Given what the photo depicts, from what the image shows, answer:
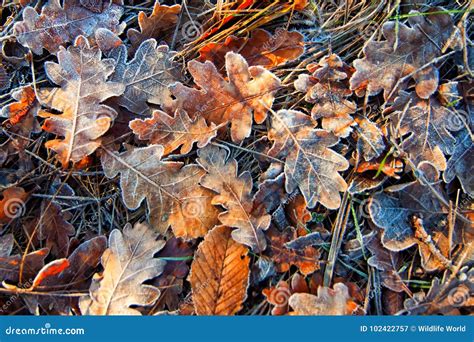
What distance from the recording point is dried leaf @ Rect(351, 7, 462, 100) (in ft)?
8.07

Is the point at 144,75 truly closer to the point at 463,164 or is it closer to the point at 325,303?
the point at 325,303

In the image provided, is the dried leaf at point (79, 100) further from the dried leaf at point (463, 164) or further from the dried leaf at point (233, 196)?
the dried leaf at point (463, 164)

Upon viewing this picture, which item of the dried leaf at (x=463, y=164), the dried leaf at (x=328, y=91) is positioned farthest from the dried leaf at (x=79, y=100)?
the dried leaf at (x=463, y=164)

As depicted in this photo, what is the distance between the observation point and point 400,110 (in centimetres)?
247

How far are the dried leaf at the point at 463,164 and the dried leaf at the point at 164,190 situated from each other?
48.8 inches

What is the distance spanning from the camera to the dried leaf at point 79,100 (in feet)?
8.09

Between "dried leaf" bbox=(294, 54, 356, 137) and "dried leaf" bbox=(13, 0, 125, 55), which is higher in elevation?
"dried leaf" bbox=(13, 0, 125, 55)

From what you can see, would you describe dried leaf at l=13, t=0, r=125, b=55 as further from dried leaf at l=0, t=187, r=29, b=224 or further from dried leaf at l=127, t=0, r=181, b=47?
dried leaf at l=0, t=187, r=29, b=224

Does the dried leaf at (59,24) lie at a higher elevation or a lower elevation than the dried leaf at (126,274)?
higher

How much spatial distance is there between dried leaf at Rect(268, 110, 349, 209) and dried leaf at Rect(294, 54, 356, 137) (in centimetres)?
9

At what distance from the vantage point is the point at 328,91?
249 cm

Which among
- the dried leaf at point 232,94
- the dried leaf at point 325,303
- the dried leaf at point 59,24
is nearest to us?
the dried leaf at point 325,303

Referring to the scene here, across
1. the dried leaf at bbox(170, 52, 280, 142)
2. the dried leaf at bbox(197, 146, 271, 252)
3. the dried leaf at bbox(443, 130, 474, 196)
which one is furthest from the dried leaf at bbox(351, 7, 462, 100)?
the dried leaf at bbox(197, 146, 271, 252)

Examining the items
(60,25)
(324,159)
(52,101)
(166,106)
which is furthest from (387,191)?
(60,25)
